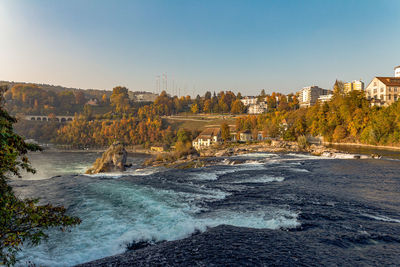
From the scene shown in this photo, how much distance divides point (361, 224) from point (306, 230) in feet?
12.2

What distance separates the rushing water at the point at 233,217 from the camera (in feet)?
38.8

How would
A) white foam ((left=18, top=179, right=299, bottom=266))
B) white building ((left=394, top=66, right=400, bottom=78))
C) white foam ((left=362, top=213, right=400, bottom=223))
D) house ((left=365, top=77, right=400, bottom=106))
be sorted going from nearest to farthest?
white foam ((left=18, top=179, right=299, bottom=266)) < white foam ((left=362, top=213, right=400, bottom=223)) < house ((left=365, top=77, right=400, bottom=106)) < white building ((left=394, top=66, right=400, bottom=78))

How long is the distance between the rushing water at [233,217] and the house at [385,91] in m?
73.7

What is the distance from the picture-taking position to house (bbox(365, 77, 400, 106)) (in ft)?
282

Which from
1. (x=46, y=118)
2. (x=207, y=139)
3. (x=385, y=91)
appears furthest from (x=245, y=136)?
(x=46, y=118)

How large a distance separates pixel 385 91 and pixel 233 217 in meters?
97.8

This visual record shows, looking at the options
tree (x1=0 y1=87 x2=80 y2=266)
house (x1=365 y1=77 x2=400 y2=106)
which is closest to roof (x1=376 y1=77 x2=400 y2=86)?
house (x1=365 y1=77 x2=400 y2=106)

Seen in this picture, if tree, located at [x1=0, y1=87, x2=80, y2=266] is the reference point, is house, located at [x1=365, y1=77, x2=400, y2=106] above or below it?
above

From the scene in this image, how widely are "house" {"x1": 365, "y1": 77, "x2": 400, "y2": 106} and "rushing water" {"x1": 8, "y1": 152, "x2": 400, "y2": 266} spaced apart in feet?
242

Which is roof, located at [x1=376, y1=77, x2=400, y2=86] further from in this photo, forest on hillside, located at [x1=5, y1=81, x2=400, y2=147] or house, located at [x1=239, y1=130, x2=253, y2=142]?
house, located at [x1=239, y1=130, x2=253, y2=142]

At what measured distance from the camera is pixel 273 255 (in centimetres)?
1109

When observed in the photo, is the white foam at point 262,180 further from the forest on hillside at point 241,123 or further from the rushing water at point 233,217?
the forest on hillside at point 241,123

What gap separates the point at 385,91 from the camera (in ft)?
285

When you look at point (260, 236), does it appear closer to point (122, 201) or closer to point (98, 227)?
point (98, 227)
